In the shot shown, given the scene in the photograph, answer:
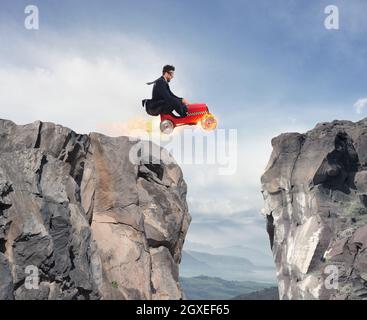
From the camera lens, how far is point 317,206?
83.1 m

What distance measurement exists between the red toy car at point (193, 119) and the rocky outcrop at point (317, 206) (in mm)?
56658

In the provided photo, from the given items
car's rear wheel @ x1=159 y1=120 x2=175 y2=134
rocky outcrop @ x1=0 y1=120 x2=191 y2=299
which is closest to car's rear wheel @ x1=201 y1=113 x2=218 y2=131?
car's rear wheel @ x1=159 y1=120 x2=175 y2=134

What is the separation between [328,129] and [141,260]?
7316 centimetres

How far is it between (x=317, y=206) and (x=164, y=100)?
71.2m

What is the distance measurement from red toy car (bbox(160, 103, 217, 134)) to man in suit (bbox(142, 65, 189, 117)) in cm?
21

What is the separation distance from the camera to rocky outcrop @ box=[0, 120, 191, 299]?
60.0 feet

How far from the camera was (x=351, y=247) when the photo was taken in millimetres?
68812

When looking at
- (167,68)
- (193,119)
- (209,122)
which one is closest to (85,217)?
(193,119)

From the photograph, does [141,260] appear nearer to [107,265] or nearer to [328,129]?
[107,265]

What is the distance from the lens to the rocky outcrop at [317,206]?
2827 inches

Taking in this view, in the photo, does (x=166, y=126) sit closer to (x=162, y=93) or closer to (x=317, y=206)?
(x=162, y=93)

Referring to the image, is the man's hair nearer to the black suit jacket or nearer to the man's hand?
the black suit jacket
